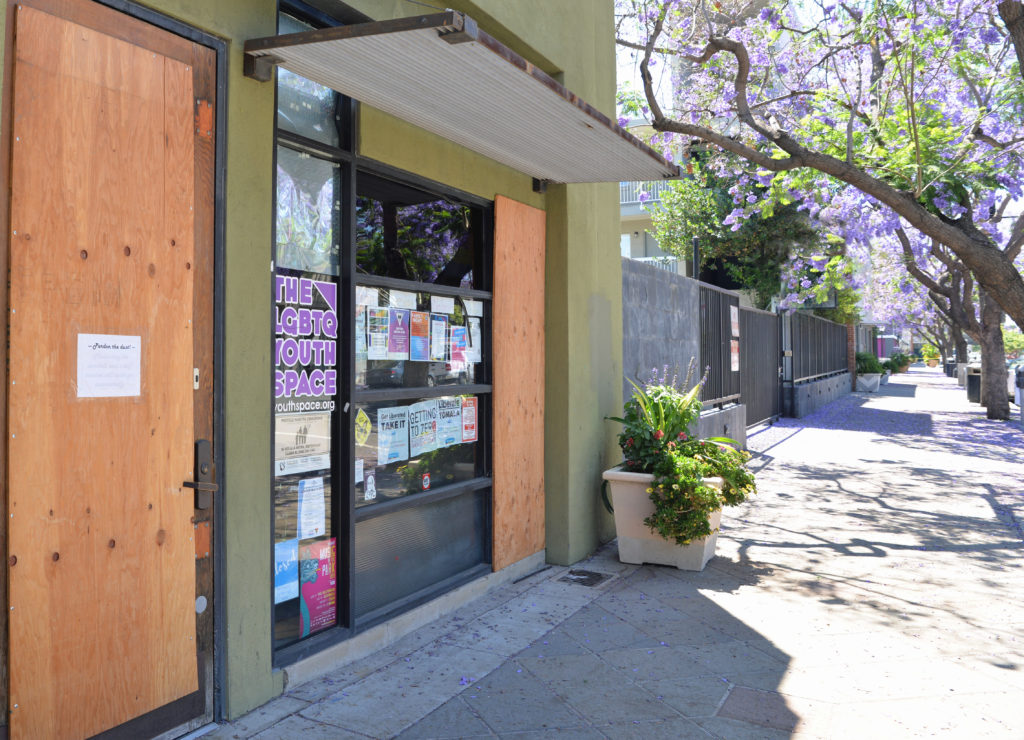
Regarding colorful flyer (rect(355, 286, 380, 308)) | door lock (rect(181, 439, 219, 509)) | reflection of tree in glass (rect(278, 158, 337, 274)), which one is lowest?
door lock (rect(181, 439, 219, 509))

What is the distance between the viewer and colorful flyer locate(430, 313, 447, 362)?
5131mm

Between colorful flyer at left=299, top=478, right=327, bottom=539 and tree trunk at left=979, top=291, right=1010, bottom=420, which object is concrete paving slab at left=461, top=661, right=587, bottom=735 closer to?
colorful flyer at left=299, top=478, right=327, bottom=539

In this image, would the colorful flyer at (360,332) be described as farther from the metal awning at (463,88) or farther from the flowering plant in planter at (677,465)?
the flowering plant in planter at (677,465)

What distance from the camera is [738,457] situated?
22.0 feet

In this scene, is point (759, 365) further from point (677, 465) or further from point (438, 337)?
point (438, 337)

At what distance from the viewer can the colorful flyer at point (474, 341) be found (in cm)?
551

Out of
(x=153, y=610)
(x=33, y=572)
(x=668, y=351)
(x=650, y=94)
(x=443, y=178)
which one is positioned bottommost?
(x=153, y=610)

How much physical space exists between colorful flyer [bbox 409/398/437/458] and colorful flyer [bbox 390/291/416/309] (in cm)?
64

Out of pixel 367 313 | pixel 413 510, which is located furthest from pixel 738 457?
pixel 367 313

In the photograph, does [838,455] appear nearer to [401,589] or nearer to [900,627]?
[900,627]

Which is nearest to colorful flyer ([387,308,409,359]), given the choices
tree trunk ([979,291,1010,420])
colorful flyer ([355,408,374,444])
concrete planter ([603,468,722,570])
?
colorful flyer ([355,408,374,444])

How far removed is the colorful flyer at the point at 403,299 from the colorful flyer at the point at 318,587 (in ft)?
4.74

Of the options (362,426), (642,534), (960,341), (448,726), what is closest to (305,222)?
(362,426)

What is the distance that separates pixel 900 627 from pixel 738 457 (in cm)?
203
